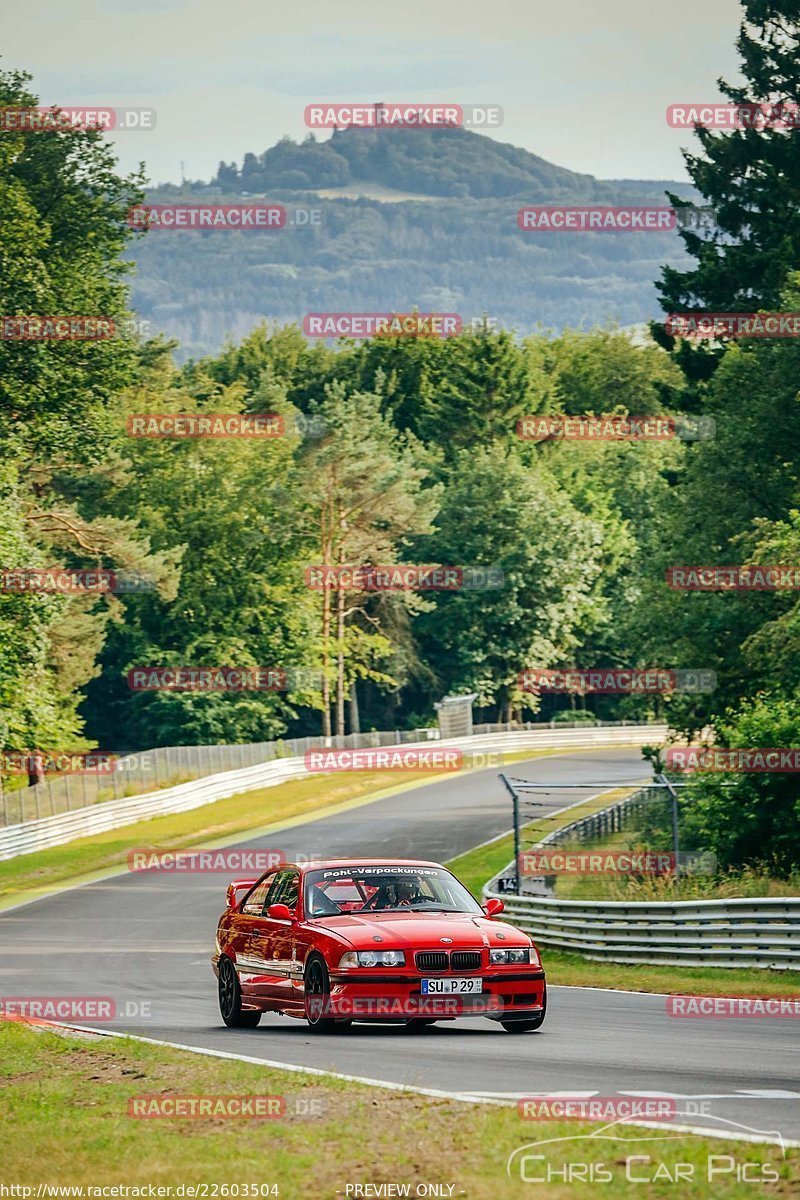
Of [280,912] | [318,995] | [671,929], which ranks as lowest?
[671,929]

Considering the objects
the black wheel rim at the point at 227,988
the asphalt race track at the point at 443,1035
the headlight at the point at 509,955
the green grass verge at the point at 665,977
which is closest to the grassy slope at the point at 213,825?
the asphalt race track at the point at 443,1035

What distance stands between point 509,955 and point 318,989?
5.11 feet

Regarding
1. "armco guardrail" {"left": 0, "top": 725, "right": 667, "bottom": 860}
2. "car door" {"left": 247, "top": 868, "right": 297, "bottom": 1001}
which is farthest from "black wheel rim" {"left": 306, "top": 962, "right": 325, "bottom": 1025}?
"armco guardrail" {"left": 0, "top": 725, "right": 667, "bottom": 860}

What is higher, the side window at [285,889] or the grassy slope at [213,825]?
the side window at [285,889]

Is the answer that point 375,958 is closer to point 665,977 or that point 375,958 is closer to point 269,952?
point 269,952

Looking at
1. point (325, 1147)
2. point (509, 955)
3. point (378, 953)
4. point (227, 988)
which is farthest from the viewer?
point (227, 988)

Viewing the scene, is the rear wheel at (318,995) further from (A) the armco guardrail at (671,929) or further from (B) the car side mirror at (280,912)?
(A) the armco guardrail at (671,929)

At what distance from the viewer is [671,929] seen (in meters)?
24.4

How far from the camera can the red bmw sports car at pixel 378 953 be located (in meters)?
14.2

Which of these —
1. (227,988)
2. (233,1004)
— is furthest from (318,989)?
(227,988)

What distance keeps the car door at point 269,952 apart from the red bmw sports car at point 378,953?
0.04 feet

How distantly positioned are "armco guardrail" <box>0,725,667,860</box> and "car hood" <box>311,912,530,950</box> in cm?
3609

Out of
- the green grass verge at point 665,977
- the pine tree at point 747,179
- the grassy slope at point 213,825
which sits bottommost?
the grassy slope at point 213,825

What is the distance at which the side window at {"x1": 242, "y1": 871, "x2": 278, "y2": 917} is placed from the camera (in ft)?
53.4
